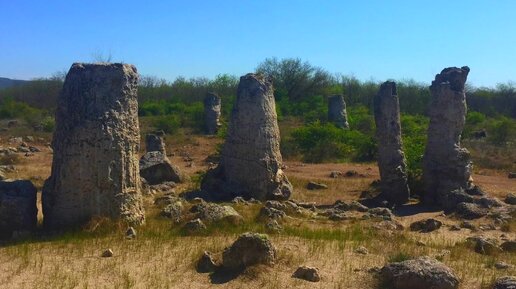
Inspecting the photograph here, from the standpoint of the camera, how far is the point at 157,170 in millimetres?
16031

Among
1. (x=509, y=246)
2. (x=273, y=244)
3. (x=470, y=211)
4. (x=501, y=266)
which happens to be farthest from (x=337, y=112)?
(x=273, y=244)

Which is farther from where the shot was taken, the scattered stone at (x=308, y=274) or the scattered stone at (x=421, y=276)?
the scattered stone at (x=308, y=274)

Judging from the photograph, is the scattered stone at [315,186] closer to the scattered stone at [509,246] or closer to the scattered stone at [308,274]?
the scattered stone at [509,246]

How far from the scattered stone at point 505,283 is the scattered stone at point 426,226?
14.4 feet

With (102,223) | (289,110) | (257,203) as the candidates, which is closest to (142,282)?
(102,223)

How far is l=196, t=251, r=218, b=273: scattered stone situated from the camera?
24.3ft

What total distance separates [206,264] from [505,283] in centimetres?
344

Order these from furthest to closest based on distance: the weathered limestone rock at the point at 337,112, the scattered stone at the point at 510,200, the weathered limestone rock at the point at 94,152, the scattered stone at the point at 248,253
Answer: the weathered limestone rock at the point at 337,112
the scattered stone at the point at 510,200
the weathered limestone rock at the point at 94,152
the scattered stone at the point at 248,253

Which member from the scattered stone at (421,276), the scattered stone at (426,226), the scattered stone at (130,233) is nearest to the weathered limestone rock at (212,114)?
the scattered stone at (426,226)

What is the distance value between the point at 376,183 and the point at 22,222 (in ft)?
31.2

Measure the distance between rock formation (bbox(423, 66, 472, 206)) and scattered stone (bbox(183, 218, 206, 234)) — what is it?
22.3 ft

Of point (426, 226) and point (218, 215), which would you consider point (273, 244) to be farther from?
point (426, 226)

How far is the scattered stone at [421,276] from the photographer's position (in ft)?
21.8

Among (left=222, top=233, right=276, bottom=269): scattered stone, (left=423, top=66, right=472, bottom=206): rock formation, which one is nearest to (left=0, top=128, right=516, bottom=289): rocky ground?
(left=222, top=233, right=276, bottom=269): scattered stone
